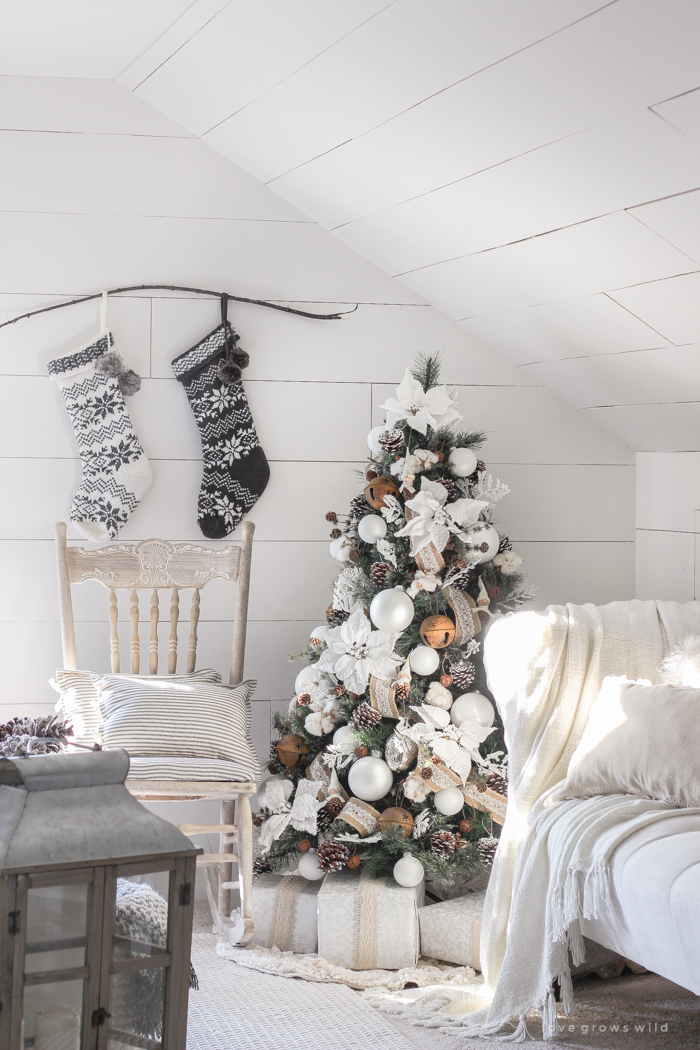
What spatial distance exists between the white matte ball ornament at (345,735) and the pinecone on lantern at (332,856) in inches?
9.1

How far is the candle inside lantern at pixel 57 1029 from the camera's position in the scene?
38.3 inches

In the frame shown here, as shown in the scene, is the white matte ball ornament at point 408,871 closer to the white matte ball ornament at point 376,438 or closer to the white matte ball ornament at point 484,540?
the white matte ball ornament at point 484,540

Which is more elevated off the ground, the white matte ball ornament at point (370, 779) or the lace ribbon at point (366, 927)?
the white matte ball ornament at point (370, 779)

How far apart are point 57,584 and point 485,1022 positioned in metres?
1.55

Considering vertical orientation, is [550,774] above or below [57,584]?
below

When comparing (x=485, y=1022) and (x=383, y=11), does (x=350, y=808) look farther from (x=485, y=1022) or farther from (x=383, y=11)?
(x=383, y=11)

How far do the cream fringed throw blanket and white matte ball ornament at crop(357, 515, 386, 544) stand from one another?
0.37 metres

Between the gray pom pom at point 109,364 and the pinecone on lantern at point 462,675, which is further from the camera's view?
the gray pom pom at point 109,364

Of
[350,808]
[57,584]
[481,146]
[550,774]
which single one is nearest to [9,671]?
[57,584]

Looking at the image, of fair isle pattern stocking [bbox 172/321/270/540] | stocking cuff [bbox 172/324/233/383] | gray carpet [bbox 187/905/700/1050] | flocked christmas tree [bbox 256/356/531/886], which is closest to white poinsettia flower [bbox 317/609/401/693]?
flocked christmas tree [bbox 256/356/531/886]

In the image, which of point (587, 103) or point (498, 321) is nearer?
point (587, 103)

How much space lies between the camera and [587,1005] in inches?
75.2

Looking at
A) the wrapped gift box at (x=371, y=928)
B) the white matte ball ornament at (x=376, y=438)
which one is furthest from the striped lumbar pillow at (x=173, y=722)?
the white matte ball ornament at (x=376, y=438)

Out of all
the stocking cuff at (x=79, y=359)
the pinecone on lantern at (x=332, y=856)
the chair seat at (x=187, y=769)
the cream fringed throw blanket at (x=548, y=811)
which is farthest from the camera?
the stocking cuff at (x=79, y=359)
